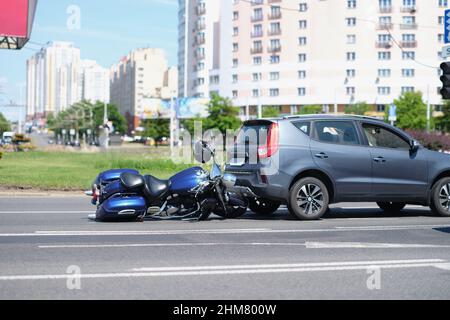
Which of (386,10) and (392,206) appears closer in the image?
(392,206)

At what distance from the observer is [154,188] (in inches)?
418

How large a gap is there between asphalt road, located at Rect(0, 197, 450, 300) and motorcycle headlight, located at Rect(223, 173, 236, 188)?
0.63 m

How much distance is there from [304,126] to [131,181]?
319 cm

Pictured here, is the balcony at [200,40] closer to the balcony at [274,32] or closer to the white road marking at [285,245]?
the balcony at [274,32]

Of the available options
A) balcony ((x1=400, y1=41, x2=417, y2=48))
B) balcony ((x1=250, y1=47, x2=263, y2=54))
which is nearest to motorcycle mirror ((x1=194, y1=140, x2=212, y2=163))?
balcony ((x1=400, y1=41, x2=417, y2=48))


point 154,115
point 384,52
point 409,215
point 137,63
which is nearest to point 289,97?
point 384,52

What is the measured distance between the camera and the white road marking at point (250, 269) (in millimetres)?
6430

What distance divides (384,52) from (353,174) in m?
74.7

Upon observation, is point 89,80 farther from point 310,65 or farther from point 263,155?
point 263,155

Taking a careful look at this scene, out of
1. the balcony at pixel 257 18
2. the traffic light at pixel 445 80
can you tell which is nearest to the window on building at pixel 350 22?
the balcony at pixel 257 18

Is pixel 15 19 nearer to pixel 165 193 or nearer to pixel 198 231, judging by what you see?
pixel 165 193

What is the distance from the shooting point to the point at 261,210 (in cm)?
1262

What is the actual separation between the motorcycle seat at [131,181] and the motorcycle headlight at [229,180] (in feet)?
4.62

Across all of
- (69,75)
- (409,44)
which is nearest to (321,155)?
(409,44)
